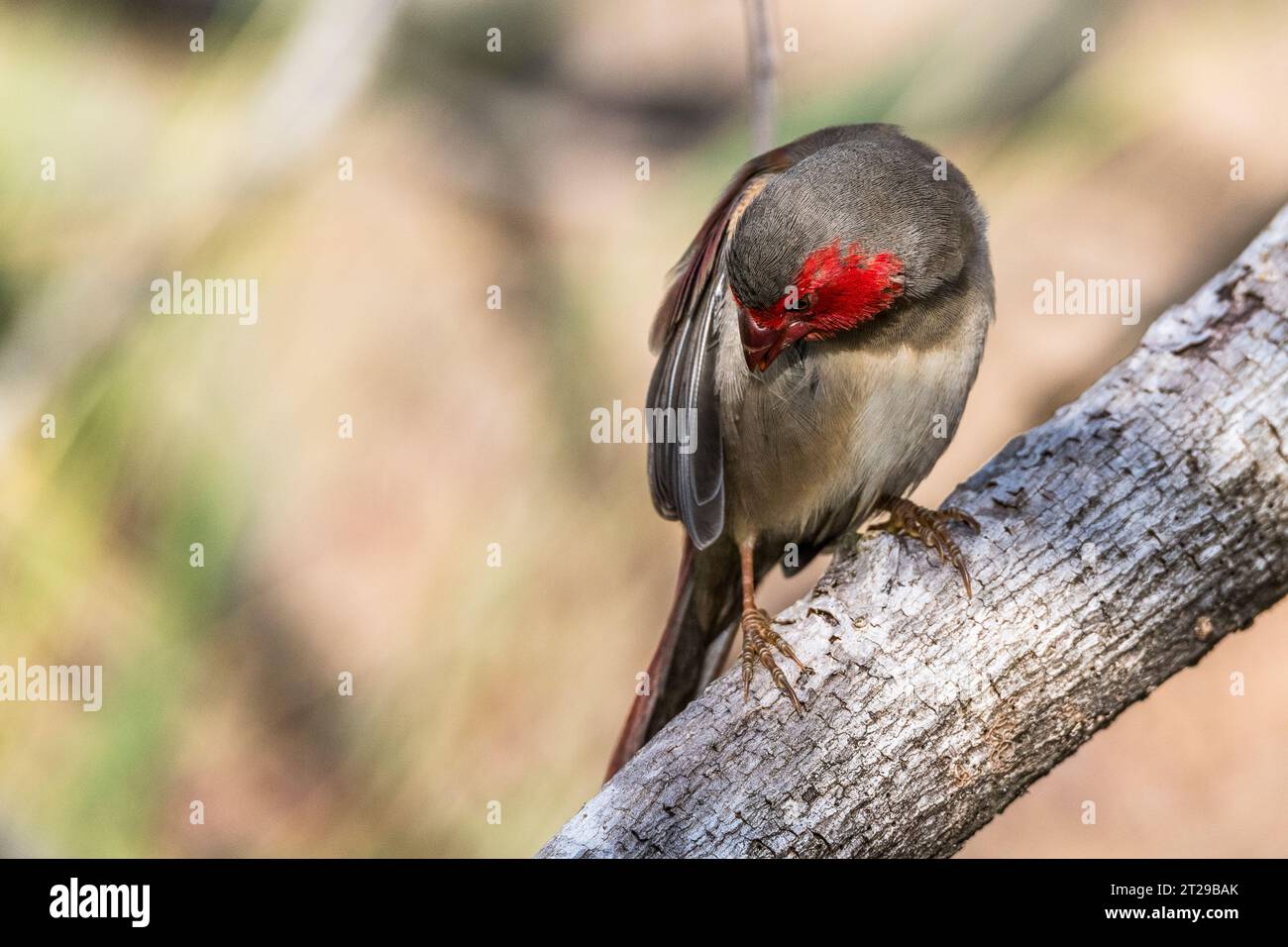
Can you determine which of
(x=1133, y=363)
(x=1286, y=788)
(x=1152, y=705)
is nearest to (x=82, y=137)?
(x=1133, y=363)

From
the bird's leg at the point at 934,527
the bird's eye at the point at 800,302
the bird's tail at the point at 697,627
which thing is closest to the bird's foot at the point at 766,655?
the bird's leg at the point at 934,527

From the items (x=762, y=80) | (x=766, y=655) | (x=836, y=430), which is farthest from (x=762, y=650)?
(x=762, y=80)

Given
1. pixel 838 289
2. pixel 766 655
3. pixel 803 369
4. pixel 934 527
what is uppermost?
pixel 838 289

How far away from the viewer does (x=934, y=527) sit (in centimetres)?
215

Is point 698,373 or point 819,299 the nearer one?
point 819,299

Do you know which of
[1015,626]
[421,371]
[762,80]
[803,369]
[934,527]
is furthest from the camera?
[421,371]

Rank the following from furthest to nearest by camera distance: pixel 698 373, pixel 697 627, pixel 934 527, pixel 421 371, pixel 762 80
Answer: pixel 421 371 < pixel 762 80 < pixel 697 627 < pixel 698 373 < pixel 934 527

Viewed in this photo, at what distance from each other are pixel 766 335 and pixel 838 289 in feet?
0.49

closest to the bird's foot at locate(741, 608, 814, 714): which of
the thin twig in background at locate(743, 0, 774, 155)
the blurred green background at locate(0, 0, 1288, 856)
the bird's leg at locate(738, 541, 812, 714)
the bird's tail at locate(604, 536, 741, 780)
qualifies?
the bird's leg at locate(738, 541, 812, 714)

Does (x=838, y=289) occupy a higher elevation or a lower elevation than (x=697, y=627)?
higher

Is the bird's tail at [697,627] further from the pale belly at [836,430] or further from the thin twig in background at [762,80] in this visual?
the thin twig in background at [762,80]

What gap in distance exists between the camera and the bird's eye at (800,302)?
6.75 feet

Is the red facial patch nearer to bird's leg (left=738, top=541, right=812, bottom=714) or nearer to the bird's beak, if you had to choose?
the bird's beak

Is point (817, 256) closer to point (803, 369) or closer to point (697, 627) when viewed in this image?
point (803, 369)
